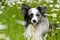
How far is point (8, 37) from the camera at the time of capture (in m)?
1.79

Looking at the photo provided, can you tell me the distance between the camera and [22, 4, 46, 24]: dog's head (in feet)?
5.82

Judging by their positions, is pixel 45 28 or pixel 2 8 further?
pixel 2 8

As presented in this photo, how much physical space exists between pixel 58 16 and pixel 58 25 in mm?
70

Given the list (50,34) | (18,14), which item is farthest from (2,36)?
(50,34)

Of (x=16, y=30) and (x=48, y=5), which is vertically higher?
(x=48, y=5)

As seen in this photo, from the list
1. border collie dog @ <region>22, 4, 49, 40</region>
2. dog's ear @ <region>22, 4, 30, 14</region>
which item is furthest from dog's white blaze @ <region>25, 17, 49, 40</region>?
dog's ear @ <region>22, 4, 30, 14</region>

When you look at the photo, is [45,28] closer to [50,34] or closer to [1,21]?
[50,34]

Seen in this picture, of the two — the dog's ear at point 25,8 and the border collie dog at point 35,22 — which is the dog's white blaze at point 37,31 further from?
the dog's ear at point 25,8

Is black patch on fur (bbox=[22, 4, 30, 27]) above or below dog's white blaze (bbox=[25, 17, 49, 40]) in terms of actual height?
above

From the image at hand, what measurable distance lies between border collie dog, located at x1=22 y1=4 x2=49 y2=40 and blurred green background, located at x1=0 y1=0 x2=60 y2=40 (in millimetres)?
43

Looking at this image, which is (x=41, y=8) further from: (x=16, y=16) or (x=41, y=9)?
(x=16, y=16)

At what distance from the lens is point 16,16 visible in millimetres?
1905

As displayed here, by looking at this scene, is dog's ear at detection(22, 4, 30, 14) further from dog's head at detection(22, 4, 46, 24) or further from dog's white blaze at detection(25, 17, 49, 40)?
dog's white blaze at detection(25, 17, 49, 40)

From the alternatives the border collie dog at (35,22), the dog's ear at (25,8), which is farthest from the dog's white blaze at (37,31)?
the dog's ear at (25,8)
